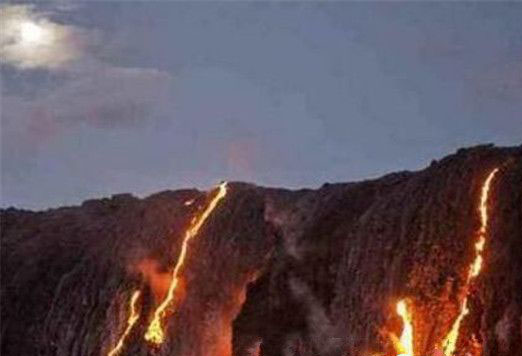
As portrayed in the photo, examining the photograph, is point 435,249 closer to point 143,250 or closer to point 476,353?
→ point 476,353

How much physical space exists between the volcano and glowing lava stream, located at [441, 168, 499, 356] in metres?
0.04

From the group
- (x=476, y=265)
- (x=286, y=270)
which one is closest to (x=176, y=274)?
(x=286, y=270)

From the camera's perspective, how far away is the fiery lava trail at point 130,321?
42.4 meters

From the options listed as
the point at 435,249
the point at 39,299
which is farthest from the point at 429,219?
the point at 39,299

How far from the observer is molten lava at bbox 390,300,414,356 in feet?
108

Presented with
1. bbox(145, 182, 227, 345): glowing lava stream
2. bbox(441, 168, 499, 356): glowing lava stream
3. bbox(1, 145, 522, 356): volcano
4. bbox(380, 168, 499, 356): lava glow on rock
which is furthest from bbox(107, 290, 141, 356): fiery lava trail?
bbox(441, 168, 499, 356): glowing lava stream

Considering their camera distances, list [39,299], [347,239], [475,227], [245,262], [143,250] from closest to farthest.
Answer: [475,227]
[347,239]
[245,262]
[143,250]
[39,299]

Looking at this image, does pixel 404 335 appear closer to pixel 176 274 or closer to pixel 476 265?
pixel 476 265

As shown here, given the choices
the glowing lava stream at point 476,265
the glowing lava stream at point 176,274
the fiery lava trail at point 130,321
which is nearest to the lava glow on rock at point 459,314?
the glowing lava stream at point 476,265

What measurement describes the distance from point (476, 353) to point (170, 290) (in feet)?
47.2

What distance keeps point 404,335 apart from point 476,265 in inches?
116

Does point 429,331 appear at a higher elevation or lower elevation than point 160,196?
lower

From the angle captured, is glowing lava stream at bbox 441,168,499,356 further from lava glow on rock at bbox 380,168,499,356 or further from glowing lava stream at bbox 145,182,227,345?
glowing lava stream at bbox 145,182,227,345

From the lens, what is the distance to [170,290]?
42219 mm
